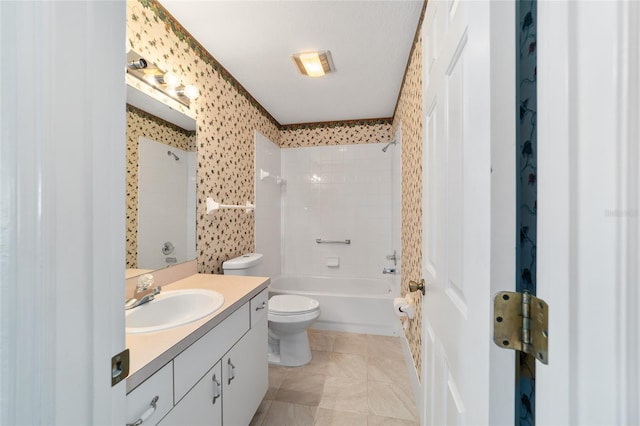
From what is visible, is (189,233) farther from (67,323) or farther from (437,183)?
(437,183)

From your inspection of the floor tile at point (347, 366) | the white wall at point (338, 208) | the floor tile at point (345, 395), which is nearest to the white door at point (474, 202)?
the floor tile at point (345, 395)

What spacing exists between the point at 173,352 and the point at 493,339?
0.93 m

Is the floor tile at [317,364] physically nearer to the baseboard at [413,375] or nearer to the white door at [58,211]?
the baseboard at [413,375]

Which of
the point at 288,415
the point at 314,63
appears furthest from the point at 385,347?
the point at 314,63

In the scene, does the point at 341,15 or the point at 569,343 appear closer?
the point at 569,343

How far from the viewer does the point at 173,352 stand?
2.84 feet

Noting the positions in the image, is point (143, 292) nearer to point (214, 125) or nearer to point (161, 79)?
point (161, 79)

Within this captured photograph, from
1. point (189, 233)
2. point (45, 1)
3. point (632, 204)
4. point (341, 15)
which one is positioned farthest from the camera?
point (189, 233)

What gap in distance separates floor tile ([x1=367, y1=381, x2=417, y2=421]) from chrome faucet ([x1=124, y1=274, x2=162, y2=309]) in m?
1.47

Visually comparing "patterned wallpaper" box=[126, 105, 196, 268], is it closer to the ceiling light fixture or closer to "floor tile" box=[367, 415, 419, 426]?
the ceiling light fixture

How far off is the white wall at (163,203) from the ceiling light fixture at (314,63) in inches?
41.1

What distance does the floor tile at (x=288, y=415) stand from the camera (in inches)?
60.3

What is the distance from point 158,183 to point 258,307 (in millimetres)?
933

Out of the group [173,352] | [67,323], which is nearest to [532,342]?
[67,323]
